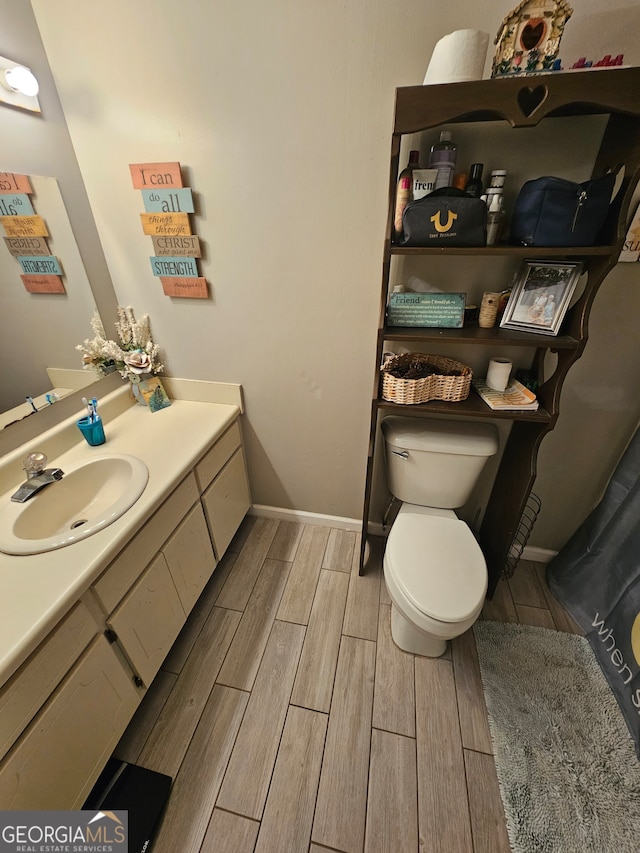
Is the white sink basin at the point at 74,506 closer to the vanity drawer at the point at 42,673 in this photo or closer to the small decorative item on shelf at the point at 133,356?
the vanity drawer at the point at 42,673

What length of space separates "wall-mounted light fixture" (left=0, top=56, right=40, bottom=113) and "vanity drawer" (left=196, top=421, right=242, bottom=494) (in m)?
1.33

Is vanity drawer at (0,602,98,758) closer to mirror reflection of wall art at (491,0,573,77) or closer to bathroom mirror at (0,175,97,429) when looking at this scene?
bathroom mirror at (0,175,97,429)

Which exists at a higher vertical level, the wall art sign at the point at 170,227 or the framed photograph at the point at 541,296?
the wall art sign at the point at 170,227

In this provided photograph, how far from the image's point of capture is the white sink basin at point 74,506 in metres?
0.92

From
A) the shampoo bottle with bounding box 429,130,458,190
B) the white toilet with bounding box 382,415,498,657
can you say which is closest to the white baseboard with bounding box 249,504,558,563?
the white toilet with bounding box 382,415,498,657

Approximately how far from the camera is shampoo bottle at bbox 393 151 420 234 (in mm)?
1010

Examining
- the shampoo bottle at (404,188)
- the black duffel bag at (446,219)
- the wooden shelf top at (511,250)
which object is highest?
the shampoo bottle at (404,188)

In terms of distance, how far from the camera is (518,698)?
4.00 ft

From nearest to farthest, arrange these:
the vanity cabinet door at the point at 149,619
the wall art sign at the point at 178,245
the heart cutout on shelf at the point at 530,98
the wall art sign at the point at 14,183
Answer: the heart cutout on shelf at the point at 530,98 < the vanity cabinet door at the point at 149,619 < the wall art sign at the point at 14,183 < the wall art sign at the point at 178,245

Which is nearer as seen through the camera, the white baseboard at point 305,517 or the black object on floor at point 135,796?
the black object on floor at point 135,796

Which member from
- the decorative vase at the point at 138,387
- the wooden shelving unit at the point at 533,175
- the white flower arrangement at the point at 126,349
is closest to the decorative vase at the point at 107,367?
the white flower arrangement at the point at 126,349

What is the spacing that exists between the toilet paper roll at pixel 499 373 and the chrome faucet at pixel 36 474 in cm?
157

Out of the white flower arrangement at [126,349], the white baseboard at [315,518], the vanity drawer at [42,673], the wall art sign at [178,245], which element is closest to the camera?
the vanity drawer at [42,673]

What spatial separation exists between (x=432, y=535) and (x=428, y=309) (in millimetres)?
858
